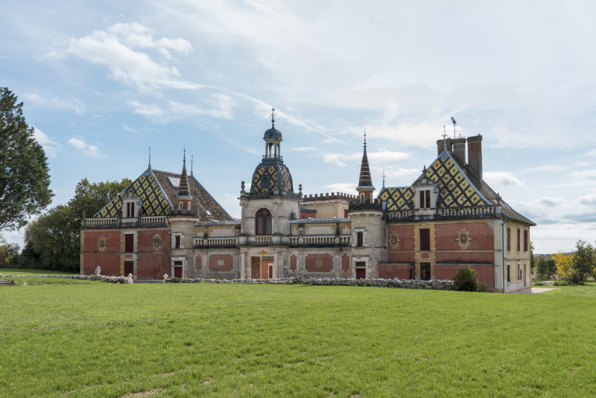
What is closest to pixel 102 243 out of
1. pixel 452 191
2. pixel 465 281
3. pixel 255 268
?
pixel 255 268

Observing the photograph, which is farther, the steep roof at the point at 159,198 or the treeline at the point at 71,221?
the treeline at the point at 71,221

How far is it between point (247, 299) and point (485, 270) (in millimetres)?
20517

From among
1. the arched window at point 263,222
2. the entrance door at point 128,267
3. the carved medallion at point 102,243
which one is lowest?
the entrance door at point 128,267

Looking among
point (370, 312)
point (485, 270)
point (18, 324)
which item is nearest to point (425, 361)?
point (370, 312)

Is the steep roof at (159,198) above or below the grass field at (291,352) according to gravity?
above

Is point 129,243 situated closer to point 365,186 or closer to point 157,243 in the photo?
point 157,243

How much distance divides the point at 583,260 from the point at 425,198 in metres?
23.9

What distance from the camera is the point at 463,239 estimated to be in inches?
1538

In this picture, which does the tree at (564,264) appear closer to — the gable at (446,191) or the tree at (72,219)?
the gable at (446,191)

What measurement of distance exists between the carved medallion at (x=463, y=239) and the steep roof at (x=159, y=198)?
24.5m

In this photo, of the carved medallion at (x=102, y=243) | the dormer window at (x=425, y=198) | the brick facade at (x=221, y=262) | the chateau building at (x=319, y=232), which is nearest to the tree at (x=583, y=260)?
the chateau building at (x=319, y=232)

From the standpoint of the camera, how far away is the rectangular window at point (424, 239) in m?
40.7

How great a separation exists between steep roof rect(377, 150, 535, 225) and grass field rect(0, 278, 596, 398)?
1941cm

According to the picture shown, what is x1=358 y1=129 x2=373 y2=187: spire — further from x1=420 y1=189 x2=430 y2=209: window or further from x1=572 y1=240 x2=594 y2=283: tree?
x1=572 y1=240 x2=594 y2=283: tree
